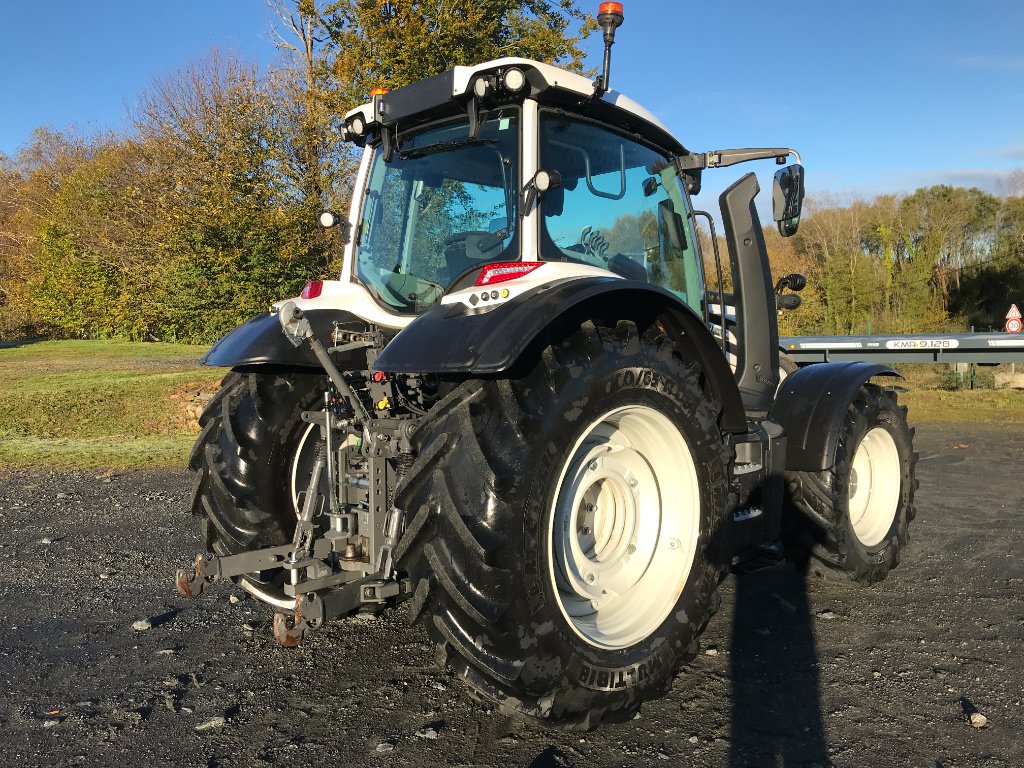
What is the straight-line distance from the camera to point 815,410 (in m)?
4.21

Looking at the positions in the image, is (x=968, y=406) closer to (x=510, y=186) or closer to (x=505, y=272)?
(x=510, y=186)

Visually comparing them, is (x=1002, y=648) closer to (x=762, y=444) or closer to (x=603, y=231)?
(x=762, y=444)

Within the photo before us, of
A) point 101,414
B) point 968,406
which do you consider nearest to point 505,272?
point 101,414

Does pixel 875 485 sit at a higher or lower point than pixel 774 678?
higher

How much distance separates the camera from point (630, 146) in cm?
387

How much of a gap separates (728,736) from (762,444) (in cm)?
155

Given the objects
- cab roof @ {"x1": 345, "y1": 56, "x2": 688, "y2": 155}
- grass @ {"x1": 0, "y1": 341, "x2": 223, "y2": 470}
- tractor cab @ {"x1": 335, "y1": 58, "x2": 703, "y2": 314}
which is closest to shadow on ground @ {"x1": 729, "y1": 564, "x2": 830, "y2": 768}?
tractor cab @ {"x1": 335, "y1": 58, "x2": 703, "y2": 314}

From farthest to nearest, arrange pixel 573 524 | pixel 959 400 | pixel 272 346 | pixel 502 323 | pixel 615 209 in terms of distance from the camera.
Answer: pixel 959 400 < pixel 615 209 < pixel 272 346 < pixel 573 524 < pixel 502 323

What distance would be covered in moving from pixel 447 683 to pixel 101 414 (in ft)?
33.2

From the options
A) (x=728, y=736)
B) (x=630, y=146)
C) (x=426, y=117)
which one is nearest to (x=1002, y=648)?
(x=728, y=736)

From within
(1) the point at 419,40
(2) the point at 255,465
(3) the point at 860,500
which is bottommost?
(3) the point at 860,500

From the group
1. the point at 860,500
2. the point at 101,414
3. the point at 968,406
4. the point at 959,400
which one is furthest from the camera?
the point at 959,400

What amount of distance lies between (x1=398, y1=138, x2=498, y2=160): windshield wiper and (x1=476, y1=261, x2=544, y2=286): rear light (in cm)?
68

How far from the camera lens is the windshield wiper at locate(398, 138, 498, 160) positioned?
11.3 feet
